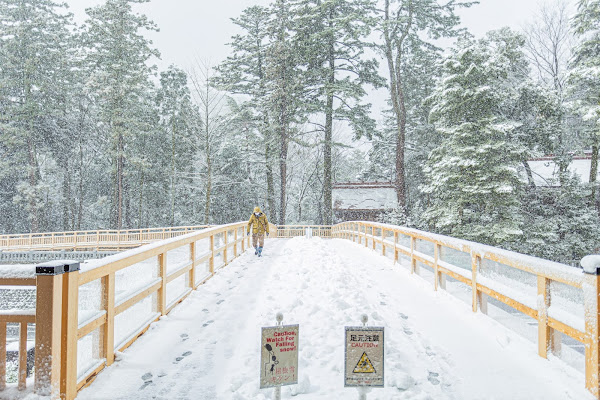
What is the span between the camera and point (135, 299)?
174 inches

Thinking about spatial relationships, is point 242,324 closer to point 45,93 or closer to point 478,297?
point 478,297

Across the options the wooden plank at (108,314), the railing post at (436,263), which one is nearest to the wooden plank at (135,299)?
the wooden plank at (108,314)

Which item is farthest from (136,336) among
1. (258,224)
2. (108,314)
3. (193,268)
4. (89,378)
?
(258,224)

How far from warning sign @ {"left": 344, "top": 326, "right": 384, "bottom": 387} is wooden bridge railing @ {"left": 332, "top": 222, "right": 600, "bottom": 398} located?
1.74 metres

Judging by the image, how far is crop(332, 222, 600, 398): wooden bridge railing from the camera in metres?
3.04

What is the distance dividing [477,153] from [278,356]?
16717 millimetres

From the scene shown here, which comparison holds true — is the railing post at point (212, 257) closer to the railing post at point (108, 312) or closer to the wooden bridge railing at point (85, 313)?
the wooden bridge railing at point (85, 313)

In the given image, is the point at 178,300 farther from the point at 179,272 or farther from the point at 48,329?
the point at 48,329

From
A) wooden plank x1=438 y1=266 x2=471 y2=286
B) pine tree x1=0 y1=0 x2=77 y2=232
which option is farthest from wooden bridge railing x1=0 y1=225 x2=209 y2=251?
wooden plank x1=438 y1=266 x2=471 y2=286

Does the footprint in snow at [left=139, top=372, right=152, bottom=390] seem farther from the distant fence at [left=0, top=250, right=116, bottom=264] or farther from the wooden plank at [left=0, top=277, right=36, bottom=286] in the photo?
the distant fence at [left=0, top=250, right=116, bottom=264]

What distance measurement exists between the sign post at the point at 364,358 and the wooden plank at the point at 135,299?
2.53 meters

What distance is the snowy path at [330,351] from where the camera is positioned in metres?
3.28

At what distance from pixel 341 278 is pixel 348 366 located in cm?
421

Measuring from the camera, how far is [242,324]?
5.09 m
